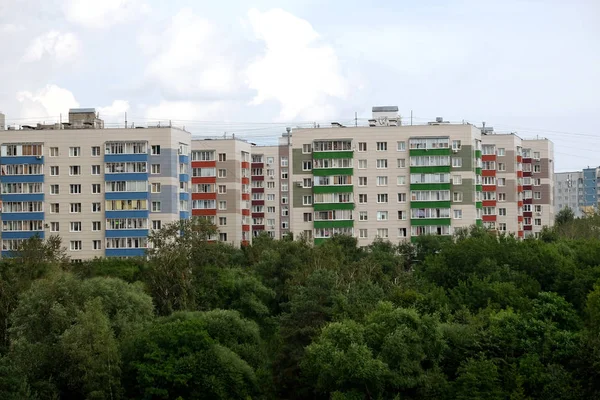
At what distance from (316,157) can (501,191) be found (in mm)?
30916

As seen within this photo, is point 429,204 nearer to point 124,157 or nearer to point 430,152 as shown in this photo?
point 430,152

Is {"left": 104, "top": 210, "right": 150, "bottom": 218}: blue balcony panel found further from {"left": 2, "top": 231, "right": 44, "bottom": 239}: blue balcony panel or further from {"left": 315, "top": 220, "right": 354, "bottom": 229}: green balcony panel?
{"left": 315, "top": 220, "right": 354, "bottom": 229}: green balcony panel

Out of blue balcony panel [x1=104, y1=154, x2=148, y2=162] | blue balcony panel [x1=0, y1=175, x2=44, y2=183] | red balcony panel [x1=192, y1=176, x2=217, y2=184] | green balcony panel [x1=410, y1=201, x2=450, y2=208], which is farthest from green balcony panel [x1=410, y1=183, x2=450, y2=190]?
blue balcony panel [x1=0, y1=175, x2=44, y2=183]

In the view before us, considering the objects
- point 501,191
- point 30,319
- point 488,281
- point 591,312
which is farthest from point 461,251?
point 501,191

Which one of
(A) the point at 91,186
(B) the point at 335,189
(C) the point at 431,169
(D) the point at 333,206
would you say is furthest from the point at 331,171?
(A) the point at 91,186

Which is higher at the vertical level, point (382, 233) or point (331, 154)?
point (331, 154)

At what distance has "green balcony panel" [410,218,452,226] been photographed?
86.5 meters

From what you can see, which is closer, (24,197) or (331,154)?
(24,197)

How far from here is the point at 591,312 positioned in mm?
50312

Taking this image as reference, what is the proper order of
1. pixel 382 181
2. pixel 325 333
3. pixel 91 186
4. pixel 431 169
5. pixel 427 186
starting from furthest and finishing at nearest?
pixel 382 181, pixel 431 169, pixel 427 186, pixel 91 186, pixel 325 333

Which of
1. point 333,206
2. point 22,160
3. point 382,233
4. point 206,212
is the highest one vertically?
point 22,160

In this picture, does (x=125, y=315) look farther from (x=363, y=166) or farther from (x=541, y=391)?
(x=363, y=166)

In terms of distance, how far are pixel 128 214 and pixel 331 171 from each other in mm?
17608

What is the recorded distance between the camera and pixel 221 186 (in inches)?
3994
